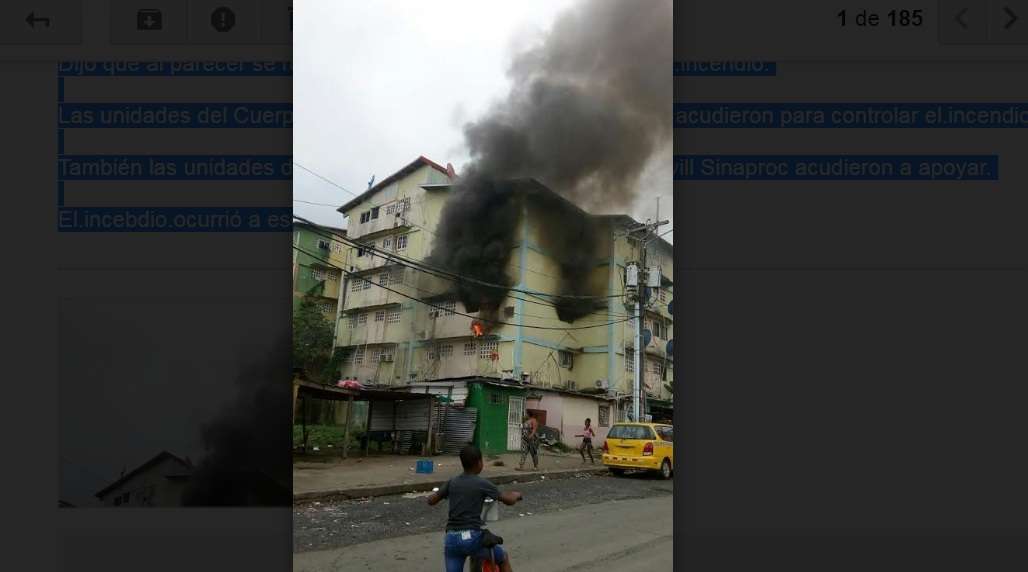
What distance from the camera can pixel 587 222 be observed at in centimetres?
1350

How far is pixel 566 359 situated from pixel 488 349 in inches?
181

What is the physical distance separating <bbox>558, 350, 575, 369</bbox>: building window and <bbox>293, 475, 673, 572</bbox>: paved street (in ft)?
35.8

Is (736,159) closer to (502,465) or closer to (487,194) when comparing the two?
(487,194)

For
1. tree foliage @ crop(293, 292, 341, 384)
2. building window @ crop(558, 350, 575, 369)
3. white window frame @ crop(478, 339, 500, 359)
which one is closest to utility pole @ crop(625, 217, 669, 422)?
white window frame @ crop(478, 339, 500, 359)

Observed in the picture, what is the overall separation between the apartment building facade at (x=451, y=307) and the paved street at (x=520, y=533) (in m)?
3.81

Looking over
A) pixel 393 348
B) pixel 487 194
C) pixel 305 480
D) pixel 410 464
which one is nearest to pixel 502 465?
pixel 410 464

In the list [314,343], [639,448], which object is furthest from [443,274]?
[639,448]

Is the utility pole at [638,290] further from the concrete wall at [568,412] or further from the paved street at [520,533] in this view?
the paved street at [520,533]

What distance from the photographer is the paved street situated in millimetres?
5555

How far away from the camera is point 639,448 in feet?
44.7

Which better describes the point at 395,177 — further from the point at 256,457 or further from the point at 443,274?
the point at 256,457

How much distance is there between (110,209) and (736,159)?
3.09 meters

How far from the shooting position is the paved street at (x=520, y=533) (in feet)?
18.2

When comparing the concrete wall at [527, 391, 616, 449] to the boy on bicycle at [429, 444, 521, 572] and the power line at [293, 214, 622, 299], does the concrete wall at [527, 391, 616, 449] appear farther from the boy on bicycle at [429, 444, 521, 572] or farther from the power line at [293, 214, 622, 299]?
the boy on bicycle at [429, 444, 521, 572]
